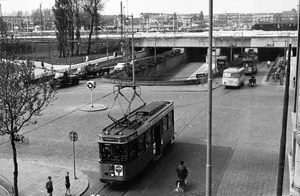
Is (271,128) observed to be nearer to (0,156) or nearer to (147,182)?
(147,182)

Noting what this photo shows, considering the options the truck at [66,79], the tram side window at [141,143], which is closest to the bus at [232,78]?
the truck at [66,79]

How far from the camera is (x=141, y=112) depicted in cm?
1927

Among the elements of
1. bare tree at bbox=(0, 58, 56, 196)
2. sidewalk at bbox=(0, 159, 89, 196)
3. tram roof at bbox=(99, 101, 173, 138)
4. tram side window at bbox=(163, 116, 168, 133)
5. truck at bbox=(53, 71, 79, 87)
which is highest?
bare tree at bbox=(0, 58, 56, 196)

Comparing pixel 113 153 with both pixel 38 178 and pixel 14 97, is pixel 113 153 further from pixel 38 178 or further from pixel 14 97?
pixel 14 97

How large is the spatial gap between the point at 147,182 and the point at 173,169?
Answer: 1877mm

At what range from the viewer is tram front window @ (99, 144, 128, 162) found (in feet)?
51.6

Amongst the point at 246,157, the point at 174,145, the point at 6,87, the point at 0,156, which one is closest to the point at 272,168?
the point at 246,157

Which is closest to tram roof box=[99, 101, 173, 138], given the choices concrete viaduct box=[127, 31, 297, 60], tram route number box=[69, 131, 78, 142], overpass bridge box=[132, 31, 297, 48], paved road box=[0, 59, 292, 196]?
tram route number box=[69, 131, 78, 142]

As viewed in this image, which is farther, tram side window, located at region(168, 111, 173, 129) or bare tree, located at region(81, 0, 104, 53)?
bare tree, located at region(81, 0, 104, 53)

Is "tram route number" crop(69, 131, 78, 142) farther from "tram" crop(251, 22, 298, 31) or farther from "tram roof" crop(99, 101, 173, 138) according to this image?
"tram" crop(251, 22, 298, 31)

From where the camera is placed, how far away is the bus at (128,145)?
15.8 meters

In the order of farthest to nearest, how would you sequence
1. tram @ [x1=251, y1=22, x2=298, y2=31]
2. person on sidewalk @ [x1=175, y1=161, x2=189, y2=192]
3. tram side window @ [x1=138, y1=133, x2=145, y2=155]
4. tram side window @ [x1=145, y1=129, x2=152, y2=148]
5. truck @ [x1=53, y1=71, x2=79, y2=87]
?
tram @ [x1=251, y1=22, x2=298, y2=31] < truck @ [x1=53, y1=71, x2=79, y2=87] < tram side window @ [x1=145, y1=129, x2=152, y2=148] < tram side window @ [x1=138, y1=133, x2=145, y2=155] < person on sidewalk @ [x1=175, y1=161, x2=189, y2=192]

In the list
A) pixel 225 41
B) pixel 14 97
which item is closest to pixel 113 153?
pixel 14 97

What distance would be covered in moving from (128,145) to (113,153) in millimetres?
658
